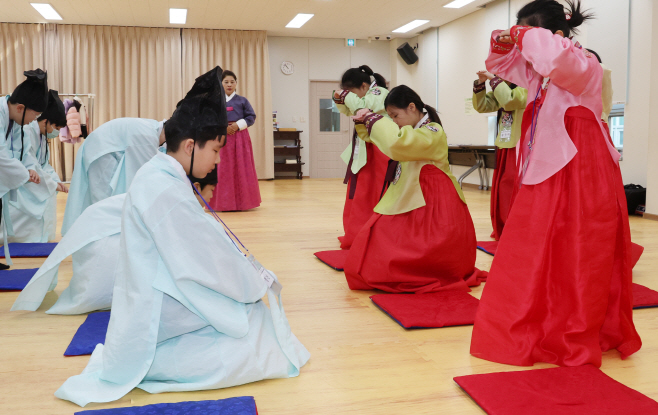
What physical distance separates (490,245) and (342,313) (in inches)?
73.5

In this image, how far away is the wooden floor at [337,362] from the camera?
168cm

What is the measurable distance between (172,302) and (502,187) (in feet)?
10.3

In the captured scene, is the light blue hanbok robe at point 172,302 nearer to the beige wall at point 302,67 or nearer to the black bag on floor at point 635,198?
the black bag on floor at point 635,198

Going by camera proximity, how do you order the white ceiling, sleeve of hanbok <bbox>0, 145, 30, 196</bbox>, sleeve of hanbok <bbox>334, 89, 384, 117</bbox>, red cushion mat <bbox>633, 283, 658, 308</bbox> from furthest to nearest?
the white ceiling
sleeve of hanbok <bbox>334, 89, 384, 117</bbox>
sleeve of hanbok <bbox>0, 145, 30, 196</bbox>
red cushion mat <bbox>633, 283, 658, 308</bbox>

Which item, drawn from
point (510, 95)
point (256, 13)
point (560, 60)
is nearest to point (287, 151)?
point (256, 13)

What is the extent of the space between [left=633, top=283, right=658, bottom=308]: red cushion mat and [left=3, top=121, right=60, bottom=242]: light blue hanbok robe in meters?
3.87

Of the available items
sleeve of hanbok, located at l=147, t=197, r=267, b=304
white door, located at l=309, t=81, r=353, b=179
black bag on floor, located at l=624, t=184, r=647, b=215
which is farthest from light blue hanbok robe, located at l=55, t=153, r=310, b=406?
white door, located at l=309, t=81, r=353, b=179

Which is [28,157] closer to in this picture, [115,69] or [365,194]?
A: [365,194]

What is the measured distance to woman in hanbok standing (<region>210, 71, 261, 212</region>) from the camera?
629 cm

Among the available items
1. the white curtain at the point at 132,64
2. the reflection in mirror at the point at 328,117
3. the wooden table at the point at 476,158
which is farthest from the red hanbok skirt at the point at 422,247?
the reflection in mirror at the point at 328,117

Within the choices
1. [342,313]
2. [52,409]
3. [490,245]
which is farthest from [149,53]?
[52,409]

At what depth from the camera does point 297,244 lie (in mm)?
4312

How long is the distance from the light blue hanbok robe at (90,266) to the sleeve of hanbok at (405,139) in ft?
3.98

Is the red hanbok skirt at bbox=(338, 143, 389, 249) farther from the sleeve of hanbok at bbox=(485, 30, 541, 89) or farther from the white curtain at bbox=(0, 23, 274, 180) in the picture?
the white curtain at bbox=(0, 23, 274, 180)
